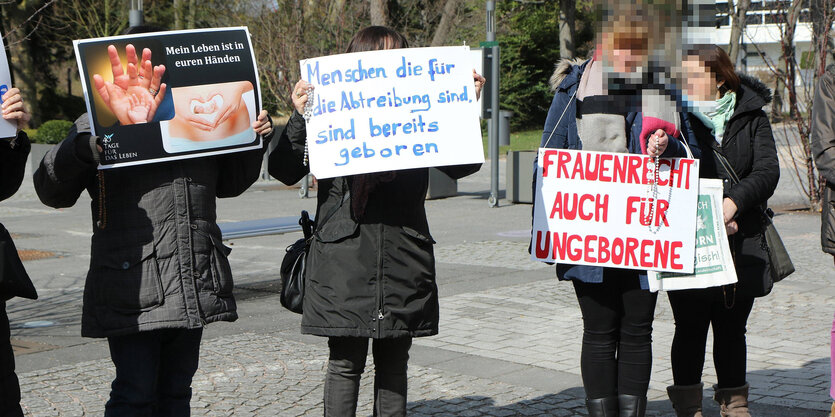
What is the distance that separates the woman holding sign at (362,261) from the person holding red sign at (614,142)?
1.46ft

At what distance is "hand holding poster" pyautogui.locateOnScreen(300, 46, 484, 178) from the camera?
3721 millimetres

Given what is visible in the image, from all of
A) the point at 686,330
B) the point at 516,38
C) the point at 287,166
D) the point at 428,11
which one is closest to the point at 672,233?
the point at 686,330

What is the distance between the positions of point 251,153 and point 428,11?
27.2 m

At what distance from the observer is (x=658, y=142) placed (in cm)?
388

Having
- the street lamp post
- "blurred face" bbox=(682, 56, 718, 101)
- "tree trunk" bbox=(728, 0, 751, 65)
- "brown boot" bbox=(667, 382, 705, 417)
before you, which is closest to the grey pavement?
"brown boot" bbox=(667, 382, 705, 417)

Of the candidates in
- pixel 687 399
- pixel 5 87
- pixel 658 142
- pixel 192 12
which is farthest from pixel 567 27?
pixel 5 87

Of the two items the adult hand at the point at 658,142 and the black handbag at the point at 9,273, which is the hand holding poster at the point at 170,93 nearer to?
the black handbag at the point at 9,273

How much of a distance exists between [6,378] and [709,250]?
2714mm

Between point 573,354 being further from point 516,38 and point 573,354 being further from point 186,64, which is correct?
point 516,38

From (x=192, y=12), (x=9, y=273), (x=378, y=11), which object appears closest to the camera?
(x=9, y=273)

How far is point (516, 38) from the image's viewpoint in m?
41.6

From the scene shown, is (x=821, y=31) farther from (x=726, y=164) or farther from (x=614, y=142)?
(x=614, y=142)

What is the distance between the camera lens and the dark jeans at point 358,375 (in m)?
3.88

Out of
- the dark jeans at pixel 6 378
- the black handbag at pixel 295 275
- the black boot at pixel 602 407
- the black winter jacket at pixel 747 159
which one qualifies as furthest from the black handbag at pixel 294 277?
the black winter jacket at pixel 747 159
